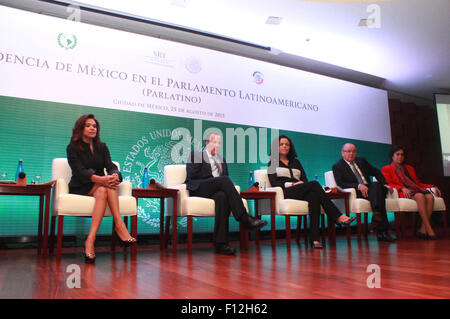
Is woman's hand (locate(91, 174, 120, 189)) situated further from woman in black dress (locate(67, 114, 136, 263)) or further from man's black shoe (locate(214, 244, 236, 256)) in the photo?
man's black shoe (locate(214, 244, 236, 256))

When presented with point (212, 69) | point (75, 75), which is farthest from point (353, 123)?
point (75, 75)

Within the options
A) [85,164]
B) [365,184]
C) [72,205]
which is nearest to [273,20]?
[365,184]

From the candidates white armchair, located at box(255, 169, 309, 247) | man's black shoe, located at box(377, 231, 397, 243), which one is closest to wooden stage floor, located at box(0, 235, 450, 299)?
white armchair, located at box(255, 169, 309, 247)

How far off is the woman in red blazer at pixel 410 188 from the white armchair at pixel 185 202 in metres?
2.39

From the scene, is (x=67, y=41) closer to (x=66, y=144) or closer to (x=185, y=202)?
(x=66, y=144)

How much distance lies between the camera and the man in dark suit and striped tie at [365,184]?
12.9 ft

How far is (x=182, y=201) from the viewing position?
331cm

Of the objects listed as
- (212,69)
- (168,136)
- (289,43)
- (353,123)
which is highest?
(289,43)

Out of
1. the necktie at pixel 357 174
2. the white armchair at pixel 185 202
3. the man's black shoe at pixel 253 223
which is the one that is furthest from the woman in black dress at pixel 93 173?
the necktie at pixel 357 174

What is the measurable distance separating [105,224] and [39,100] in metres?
1.50

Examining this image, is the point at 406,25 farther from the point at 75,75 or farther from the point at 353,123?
the point at 75,75

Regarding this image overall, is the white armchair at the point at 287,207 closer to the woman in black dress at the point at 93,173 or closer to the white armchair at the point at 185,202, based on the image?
the white armchair at the point at 185,202

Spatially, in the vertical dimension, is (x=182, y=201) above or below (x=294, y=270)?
above
